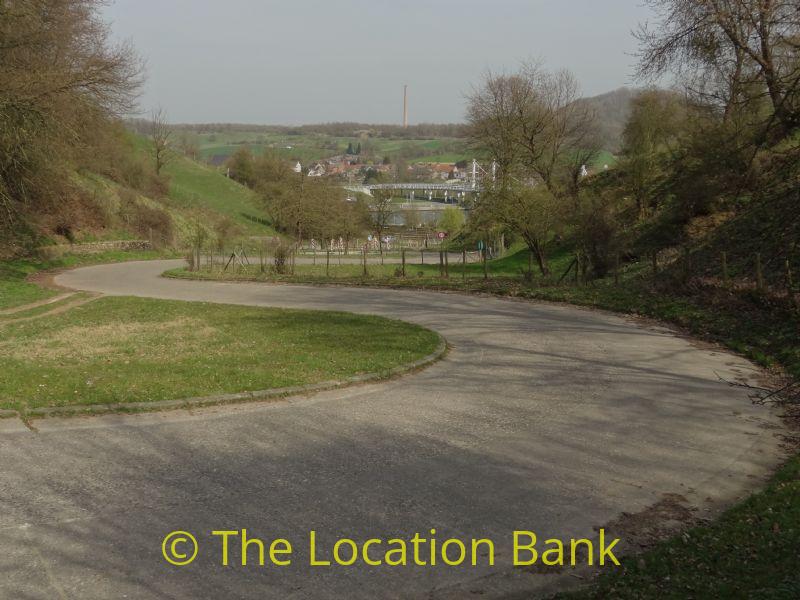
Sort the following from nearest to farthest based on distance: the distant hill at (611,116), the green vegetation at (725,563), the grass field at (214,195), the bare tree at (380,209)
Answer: the green vegetation at (725,563) < the distant hill at (611,116) < the bare tree at (380,209) < the grass field at (214,195)

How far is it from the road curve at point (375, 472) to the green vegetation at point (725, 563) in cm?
43

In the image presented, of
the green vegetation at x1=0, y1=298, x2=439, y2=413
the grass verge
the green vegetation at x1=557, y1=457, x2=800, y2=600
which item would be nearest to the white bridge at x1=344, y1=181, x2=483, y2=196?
the green vegetation at x1=0, y1=298, x2=439, y2=413

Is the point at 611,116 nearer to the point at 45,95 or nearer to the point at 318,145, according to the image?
the point at 45,95

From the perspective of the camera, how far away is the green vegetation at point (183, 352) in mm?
9188

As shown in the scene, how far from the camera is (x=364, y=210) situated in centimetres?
6762

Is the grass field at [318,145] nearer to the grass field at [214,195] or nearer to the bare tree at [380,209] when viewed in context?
the grass field at [214,195]

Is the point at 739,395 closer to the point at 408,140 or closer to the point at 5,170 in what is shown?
the point at 5,170

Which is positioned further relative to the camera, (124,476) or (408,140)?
(408,140)

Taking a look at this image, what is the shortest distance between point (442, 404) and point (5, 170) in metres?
25.2

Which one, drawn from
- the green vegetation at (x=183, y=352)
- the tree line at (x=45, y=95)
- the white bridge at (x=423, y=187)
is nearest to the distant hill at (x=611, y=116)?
the white bridge at (x=423, y=187)

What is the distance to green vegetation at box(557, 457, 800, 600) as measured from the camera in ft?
13.4

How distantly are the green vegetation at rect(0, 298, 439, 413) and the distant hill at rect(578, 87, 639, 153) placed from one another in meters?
31.9

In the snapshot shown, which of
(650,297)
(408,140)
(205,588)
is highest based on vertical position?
(408,140)

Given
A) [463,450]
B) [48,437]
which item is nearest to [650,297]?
[463,450]
